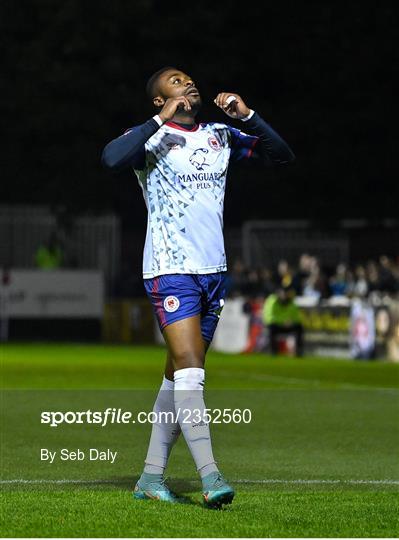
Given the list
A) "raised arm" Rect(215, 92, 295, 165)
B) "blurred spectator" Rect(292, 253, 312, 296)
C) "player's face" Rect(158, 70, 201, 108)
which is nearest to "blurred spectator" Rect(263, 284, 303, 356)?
"blurred spectator" Rect(292, 253, 312, 296)

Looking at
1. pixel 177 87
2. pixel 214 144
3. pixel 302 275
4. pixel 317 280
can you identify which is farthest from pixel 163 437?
pixel 302 275

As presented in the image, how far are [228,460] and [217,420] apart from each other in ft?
11.5

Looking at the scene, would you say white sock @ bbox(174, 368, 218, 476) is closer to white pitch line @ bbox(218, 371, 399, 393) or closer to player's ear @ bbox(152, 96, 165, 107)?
player's ear @ bbox(152, 96, 165, 107)

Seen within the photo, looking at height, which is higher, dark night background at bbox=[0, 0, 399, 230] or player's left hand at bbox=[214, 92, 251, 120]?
dark night background at bbox=[0, 0, 399, 230]

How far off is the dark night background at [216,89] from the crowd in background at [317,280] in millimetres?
8606

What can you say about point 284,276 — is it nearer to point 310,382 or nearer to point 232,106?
point 310,382

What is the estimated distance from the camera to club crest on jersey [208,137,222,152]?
8.57m

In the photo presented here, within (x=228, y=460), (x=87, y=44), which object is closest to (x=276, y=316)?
(x=87, y=44)

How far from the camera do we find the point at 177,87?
854 cm

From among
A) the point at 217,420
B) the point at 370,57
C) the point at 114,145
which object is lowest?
the point at 217,420

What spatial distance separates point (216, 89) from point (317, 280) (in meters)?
13.6

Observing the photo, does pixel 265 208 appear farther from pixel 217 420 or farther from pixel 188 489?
pixel 188 489

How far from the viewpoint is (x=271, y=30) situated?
48.1 m

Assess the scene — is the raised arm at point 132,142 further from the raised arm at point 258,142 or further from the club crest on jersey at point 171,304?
the club crest on jersey at point 171,304
